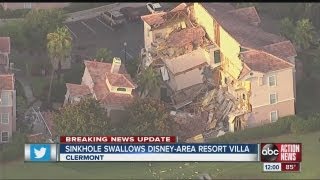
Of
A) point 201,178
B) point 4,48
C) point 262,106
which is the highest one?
point 4,48

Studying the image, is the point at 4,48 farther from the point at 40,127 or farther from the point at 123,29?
the point at 123,29

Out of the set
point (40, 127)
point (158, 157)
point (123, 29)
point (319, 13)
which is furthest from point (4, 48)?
point (319, 13)

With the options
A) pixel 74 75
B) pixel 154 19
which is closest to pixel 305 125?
pixel 154 19

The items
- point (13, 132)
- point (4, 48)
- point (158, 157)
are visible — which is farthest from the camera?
point (4, 48)

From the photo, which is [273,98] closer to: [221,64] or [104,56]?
[221,64]

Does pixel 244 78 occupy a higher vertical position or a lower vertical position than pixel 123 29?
lower

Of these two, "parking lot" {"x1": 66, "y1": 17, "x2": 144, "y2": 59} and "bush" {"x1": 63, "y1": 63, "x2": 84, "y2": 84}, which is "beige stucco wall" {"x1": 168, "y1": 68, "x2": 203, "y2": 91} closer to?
"bush" {"x1": 63, "y1": 63, "x2": 84, "y2": 84}

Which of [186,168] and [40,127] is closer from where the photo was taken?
[186,168]
